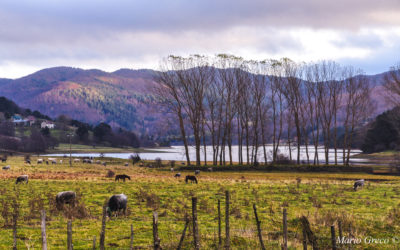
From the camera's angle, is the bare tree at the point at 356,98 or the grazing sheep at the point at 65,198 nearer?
the grazing sheep at the point at 65,198

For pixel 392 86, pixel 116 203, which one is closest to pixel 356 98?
pixel 392 86

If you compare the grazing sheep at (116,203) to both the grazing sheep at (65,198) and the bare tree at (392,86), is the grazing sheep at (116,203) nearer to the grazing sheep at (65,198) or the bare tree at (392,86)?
the grazing sheep at (65,198)

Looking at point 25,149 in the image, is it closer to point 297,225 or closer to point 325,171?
point 325,171

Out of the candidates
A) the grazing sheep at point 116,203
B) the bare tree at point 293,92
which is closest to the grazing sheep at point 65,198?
the grazing sheep at point 116,203

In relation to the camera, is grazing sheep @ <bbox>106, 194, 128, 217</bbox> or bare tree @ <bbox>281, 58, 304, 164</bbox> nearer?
grazing sheep @ <bbox>106, 194, 128, 217</bbox>

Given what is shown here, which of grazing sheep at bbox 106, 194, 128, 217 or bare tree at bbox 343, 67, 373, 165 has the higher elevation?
bare tree at bbox 343, 67, 373, 165

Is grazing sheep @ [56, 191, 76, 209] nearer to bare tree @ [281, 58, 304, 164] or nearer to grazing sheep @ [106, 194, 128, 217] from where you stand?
grazing sheep @ [106, 194, 128, 217]

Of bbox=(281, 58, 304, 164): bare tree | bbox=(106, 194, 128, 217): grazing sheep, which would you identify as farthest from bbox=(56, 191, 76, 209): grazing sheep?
bbox=(281, 58, 304, 164): bare tree

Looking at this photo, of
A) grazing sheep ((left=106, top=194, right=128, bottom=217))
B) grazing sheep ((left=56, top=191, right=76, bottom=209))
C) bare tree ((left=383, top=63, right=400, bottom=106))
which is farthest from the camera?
bare tree ((left=383, top=63, right=400, bottom=106))

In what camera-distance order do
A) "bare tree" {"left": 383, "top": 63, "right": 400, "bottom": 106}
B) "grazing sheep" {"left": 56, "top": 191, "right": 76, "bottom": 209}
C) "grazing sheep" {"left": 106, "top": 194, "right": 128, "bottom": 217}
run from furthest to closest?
"bare tree" {"left": 383, "top": 63, "right": 400, "bottom": 106}, "grazing sheep" {"left": 56, "top": 191, "right": 76, "bottom": 209}, "grazing sheep" {"left": 106, "top": 194, "right": 128, "bottom": 217}

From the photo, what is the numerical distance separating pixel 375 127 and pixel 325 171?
69111 mm

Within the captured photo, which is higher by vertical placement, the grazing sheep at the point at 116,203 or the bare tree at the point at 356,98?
the bare tree at the point at 356,98

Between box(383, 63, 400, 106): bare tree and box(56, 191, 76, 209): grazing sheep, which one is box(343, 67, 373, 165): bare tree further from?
box(56, 191, 76, 209): grazing sheep

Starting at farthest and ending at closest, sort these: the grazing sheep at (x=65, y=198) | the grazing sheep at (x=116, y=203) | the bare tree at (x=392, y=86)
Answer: the bare tree at (x=392, y=86), the grazing sheep at (x=65, y=198), the grazing sheep at (x=116, y=203)
